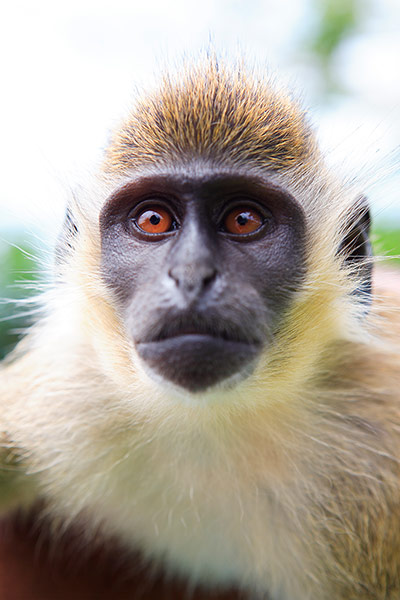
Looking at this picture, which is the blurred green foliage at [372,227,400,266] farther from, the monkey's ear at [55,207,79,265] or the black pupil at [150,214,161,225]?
the monkey's ear at [55,207,79,265]

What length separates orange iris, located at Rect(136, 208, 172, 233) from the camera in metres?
2.16

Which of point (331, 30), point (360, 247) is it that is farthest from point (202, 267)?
point (331, 30)

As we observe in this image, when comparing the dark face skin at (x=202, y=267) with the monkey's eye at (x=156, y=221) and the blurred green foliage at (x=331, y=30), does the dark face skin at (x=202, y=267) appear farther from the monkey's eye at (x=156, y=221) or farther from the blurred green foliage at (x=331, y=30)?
the blurred green foliage at (x=331, y=30)

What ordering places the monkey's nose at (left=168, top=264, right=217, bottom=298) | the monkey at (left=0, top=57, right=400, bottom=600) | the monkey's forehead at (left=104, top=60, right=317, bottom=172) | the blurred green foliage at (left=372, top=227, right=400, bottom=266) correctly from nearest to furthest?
the monkey's nose at (left=168, top=264, right=217, bottom=298), the monkey at (left=0, top=57, right=400, bottom=600), the monkey's forehead at (left=104, top=60, right=317, bottom=172), the blurred green foliage at (left=372, top=227, right=400, bottom=266)

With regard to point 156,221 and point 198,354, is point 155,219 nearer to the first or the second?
point 156,221

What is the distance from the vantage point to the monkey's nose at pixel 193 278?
182 centimetres

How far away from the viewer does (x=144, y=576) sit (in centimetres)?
276

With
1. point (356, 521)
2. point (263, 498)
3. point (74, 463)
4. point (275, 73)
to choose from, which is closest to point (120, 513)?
point (74, 463)

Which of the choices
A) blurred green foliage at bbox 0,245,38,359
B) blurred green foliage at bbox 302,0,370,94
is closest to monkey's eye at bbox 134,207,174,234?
blurred green foliage at bbox 0,245,38,359

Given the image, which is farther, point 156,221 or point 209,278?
point 156,221

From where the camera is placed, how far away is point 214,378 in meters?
1.94

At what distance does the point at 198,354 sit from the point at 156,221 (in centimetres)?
53

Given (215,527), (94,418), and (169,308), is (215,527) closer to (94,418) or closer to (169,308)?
(94,418)

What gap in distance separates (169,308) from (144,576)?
1.47m
